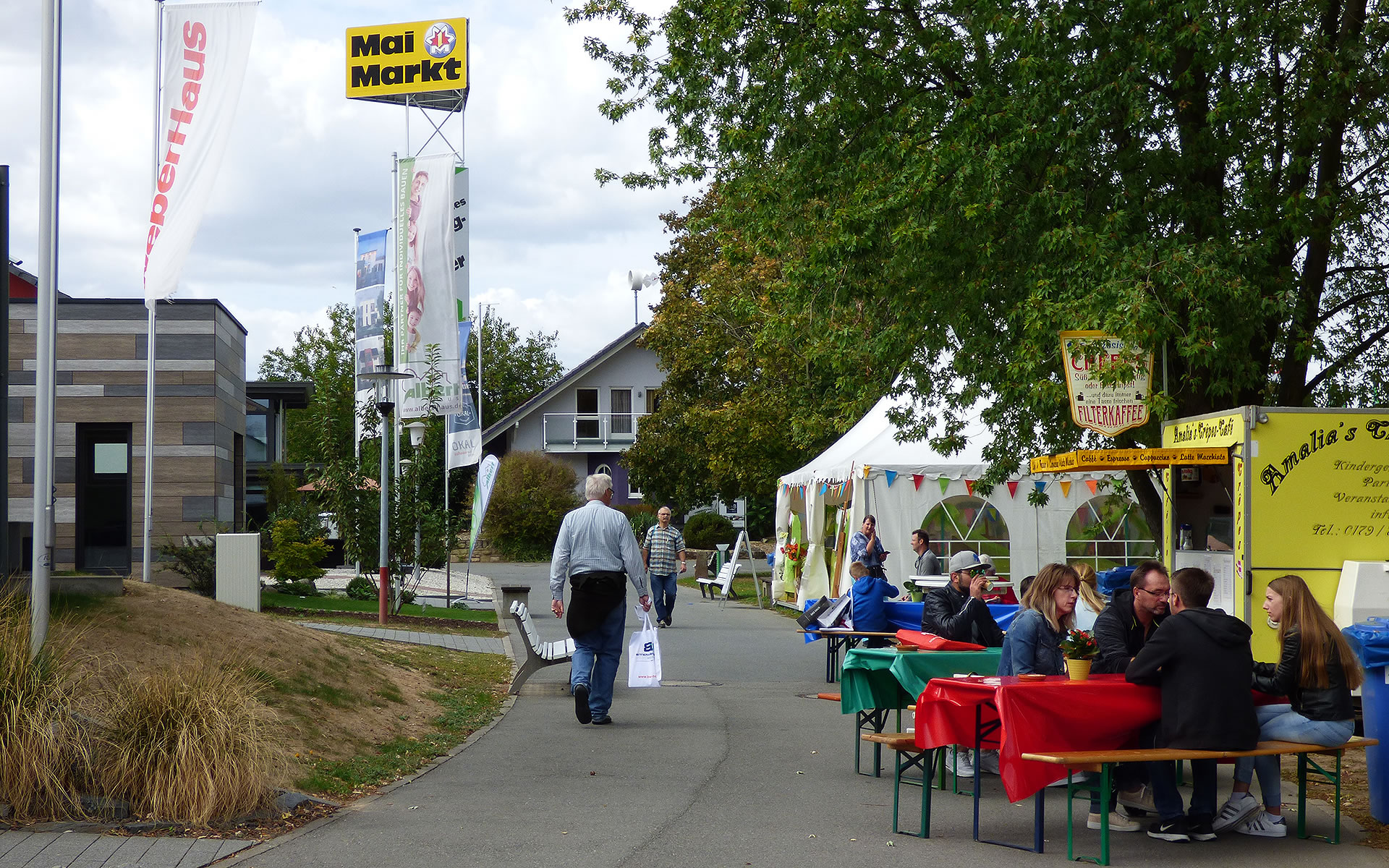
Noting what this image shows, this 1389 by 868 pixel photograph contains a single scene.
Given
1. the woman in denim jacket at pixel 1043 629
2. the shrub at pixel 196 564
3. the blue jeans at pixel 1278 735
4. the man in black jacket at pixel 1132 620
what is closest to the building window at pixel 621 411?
the shrub at pixel 196 564

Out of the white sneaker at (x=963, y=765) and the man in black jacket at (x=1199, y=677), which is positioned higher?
the man in black jacket at (x=1199, y=677)

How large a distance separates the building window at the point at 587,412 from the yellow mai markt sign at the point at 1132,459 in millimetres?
49643

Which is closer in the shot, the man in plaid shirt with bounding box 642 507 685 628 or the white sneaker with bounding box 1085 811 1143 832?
the white sneaker with bounding box 1085 811 1143 832

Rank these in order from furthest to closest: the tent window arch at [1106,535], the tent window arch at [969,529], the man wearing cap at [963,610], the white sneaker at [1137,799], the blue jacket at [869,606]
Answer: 1. the tent window arch at [1106,535]
2. the tent window arch at [969,529]
3. the blue jacket at [869,606]
4. the man wearing cap at [963,610]
5. the white sneaker at [1137,799]

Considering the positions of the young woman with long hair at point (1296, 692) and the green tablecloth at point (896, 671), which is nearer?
the young woman with long hair at point (1296, 692)

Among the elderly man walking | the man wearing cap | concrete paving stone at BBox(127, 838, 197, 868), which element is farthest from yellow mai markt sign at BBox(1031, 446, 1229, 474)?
concrete paving stone at BBox(127, 838, 197, 868)

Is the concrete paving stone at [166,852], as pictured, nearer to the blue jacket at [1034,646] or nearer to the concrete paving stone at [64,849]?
the concrete paving stone at [64,849]

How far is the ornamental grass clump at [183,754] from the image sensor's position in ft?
21.5

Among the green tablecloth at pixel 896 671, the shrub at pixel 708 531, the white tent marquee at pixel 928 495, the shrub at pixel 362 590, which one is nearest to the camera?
the green tablecloth at pixel 896 671

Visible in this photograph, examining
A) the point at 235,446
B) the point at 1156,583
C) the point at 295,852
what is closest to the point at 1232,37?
the point at 1156,583

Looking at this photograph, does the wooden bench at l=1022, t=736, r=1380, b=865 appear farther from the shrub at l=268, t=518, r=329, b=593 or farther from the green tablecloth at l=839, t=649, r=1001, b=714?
the shrub at l=268, t=518, r=329, b=593

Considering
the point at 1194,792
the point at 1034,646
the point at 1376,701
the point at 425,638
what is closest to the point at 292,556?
the point at 425,638

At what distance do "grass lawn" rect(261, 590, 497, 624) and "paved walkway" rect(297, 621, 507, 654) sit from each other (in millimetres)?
2543

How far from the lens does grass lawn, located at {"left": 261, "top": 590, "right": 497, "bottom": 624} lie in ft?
64.5
